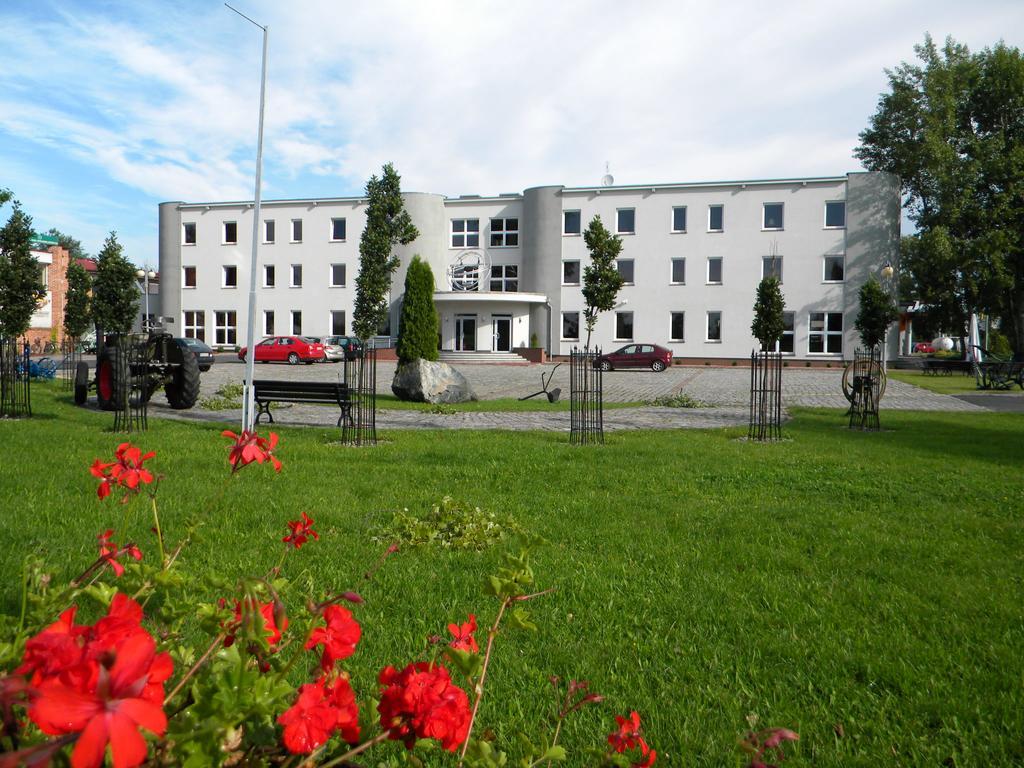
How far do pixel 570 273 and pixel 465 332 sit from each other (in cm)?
726

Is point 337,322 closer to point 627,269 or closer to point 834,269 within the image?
point 627,269

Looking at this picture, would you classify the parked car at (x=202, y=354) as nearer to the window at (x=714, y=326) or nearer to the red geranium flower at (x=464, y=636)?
the window at (x=714, y=326)

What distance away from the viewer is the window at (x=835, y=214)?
45.2 metres

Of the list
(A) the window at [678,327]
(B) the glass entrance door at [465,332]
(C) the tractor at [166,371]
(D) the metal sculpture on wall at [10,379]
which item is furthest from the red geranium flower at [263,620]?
(B) the glass entrance door at [465,332]

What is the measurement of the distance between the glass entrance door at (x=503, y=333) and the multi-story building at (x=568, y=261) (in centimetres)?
7

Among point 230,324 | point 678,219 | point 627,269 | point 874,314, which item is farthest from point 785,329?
point 230,324

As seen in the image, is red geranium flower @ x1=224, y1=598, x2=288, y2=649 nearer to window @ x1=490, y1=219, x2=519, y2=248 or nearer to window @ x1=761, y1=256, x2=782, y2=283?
window @ x1=761, y1=256, x2=782, y2=283

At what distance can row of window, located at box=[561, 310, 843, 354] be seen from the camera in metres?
45.2

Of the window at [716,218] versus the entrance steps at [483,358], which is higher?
the window at [716,218]

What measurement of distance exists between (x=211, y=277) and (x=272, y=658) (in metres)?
57.1

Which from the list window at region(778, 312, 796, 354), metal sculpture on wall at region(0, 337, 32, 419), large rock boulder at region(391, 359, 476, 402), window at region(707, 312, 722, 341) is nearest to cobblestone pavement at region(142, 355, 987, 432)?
large rock boulder at region(391, 359, 476, 402)

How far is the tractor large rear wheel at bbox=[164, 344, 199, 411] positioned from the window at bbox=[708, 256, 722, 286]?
1413 inches

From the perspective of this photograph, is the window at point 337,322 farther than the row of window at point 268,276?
No

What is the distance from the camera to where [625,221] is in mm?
48312
